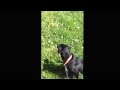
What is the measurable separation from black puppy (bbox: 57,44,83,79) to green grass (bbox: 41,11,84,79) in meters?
0.10

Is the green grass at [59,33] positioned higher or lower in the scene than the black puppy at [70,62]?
higher

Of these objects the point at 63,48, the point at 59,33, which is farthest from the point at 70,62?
the point at 59,33

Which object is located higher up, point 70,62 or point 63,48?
point 63,48

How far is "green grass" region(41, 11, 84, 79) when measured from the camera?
19703mm

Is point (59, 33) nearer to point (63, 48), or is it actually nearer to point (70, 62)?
point (63, 48)

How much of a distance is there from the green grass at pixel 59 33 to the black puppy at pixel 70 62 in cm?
10

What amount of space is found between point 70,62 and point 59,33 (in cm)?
73

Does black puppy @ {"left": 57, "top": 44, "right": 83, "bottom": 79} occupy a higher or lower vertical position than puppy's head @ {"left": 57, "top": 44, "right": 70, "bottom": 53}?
lower

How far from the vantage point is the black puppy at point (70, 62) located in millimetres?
19672

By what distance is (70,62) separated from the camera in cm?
1981

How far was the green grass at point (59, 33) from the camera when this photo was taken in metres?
19.7

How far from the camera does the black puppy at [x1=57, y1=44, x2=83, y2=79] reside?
64.5 feet
